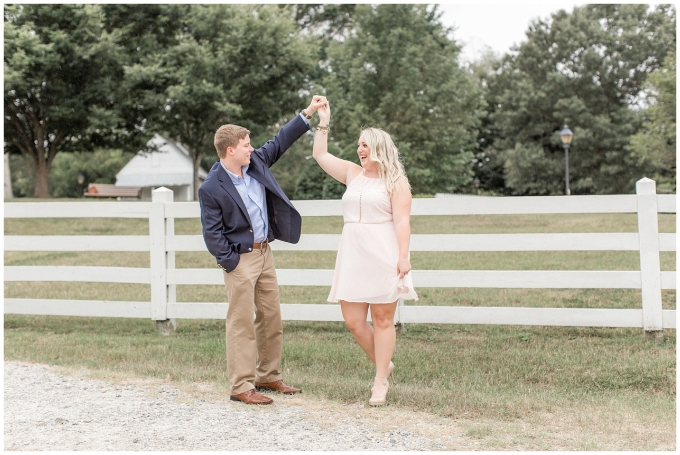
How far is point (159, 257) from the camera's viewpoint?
742 centimetres

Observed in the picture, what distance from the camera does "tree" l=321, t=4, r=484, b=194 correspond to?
29234mm

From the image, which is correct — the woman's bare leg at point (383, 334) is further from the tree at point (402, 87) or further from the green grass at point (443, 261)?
the tree at point (402, 87)

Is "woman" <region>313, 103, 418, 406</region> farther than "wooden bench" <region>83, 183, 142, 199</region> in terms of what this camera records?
No

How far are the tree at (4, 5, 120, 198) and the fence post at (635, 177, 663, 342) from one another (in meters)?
19.8

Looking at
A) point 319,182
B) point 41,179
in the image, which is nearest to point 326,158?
point 41,179

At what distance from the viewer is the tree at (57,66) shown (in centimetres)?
2219

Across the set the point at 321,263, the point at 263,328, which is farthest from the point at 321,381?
the point at 321,263

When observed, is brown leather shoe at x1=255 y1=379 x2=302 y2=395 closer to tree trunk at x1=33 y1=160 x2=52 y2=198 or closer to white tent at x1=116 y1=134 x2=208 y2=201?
tree trunk at x1=33 y1=160 x2=52 y2=198

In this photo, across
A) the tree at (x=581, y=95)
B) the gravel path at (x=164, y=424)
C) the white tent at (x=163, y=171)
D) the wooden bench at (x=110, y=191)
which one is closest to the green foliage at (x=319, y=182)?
the tree at (x=581, y=95)

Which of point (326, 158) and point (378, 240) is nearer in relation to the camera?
point (378, 240)

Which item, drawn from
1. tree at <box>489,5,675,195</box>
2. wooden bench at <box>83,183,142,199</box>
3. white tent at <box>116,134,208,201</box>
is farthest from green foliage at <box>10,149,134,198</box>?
tree at <box>489,5,675,195</box>

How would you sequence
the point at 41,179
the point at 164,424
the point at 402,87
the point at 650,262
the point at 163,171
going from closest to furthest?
1. the point at 164,424
2. the point at 650,262
3. the point at 41,179
4. the point at 402,87
5. the point at 163,171

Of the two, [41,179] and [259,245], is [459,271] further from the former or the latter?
[41,179]

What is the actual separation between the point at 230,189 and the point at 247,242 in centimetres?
38
